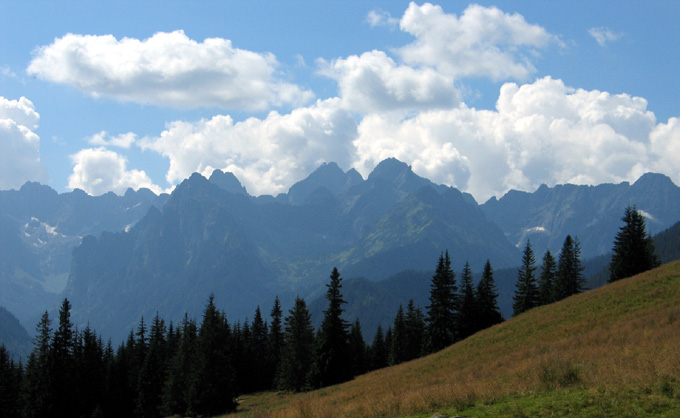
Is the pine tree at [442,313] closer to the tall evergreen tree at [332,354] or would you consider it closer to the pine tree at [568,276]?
the tall evergreen tree at [332,354]

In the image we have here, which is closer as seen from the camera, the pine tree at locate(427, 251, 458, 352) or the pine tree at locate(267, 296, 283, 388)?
the pine tree at locate(427, 251, 458, 352)

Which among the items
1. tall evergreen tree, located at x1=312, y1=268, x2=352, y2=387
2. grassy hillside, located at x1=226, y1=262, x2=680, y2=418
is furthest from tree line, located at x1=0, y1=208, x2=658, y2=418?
grassy hillside, located at x1=226, y1=262, x2=680, y2=418

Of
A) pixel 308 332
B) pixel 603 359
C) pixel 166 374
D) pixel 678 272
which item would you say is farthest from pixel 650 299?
pixel 166 374

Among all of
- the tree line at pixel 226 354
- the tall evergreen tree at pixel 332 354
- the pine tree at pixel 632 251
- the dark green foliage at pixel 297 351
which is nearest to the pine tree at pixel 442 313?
the tree line at pixel 226 354

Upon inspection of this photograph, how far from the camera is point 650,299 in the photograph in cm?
3481

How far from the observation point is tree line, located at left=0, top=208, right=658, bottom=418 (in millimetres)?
50634

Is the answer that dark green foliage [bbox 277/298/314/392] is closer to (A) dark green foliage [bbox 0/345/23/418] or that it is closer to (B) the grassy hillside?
(A) dark green foliage [bbox 0/345/23/418]

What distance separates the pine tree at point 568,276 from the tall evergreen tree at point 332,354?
1755 inches

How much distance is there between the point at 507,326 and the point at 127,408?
56197 millimetres

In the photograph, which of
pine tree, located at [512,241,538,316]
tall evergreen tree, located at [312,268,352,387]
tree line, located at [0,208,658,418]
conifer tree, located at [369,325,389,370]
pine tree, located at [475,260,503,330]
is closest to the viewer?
tree line, located at [0,208,658,418]

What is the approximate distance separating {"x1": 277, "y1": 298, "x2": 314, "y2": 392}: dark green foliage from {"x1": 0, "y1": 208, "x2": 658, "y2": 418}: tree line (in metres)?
0.14

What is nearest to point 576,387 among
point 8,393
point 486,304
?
point 486,304

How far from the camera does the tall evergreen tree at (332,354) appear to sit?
5572 centimetres

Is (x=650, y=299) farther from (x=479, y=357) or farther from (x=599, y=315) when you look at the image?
(x=479, y=357)
